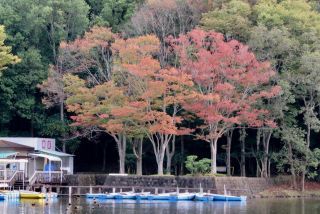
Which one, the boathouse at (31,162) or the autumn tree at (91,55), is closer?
the boathouse at (31,162)

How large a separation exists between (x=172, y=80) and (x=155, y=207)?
1492 centimetres

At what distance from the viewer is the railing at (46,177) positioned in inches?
2817

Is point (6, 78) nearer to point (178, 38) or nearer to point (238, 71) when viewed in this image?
point (178, 38)

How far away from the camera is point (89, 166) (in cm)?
8881

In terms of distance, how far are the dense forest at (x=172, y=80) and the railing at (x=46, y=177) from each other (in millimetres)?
5224

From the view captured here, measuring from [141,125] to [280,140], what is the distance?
16.1 metres

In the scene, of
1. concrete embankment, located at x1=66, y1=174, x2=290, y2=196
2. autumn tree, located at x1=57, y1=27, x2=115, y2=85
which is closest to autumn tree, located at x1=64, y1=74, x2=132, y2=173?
autumn tree, located at x1=57, y1=27, x2=115, y2=85

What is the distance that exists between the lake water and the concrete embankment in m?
3.76

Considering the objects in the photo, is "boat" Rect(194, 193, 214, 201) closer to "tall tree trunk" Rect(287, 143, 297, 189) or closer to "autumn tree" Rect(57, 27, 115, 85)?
"tall tree trunk" Rect(287, 143, 297, 189)

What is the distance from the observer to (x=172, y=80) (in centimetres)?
6931

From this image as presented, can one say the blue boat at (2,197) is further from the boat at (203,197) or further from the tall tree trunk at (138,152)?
the boat at (203,197)

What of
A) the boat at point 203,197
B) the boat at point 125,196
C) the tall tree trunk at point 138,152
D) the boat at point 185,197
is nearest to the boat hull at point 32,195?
the boat at point 125,196

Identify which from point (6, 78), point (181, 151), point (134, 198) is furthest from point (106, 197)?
point (6, 78)

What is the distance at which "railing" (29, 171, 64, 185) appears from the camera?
235 ft
